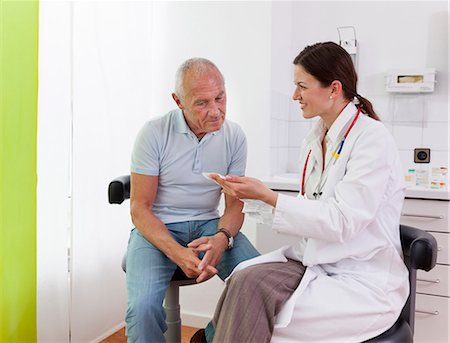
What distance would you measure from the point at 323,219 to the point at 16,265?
1221 millimetres

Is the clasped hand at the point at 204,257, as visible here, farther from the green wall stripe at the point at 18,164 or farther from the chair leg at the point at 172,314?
the green wall stripe at the point at 18,164

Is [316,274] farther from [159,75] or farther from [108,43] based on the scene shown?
[159,75]

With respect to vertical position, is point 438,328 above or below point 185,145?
below

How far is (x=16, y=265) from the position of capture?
200 cm

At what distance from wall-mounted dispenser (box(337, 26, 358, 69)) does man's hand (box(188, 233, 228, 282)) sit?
1657 mm

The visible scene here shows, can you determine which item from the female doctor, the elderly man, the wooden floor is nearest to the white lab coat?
the female doctor

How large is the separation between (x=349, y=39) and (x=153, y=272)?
1.93 meters

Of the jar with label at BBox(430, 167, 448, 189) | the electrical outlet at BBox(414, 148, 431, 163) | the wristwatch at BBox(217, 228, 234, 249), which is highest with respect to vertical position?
the electrical outlet at BBox(414, 148, 431, 163)

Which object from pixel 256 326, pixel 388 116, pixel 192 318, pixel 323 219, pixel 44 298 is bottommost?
pixel 192 318

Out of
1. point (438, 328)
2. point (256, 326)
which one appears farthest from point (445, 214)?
point (256, 326)

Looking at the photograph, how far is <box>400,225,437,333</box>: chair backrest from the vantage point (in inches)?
52.8

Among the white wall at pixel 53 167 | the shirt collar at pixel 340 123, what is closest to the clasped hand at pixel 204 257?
the shirt collar at pixel 340 123

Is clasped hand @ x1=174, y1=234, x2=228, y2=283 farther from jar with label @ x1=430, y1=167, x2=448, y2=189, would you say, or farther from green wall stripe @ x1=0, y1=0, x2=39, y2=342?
jar with label @ x1=430, y1=167, x2=448, y2=189

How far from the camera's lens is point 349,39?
301 centimetres
